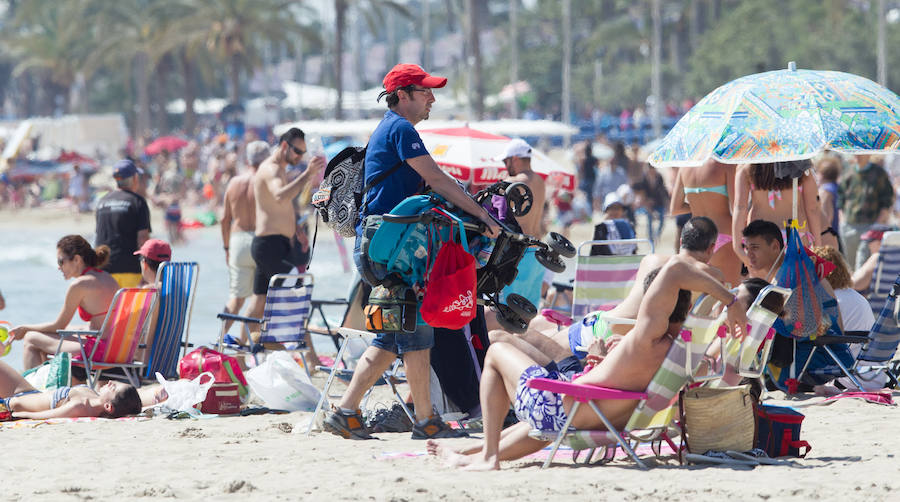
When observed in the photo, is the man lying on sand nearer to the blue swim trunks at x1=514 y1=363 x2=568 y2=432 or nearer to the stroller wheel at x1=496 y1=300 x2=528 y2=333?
the blue swim trunks at x1=514 y1=363 x2=568 y2=432

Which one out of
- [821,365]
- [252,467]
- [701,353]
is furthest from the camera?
[821,365]

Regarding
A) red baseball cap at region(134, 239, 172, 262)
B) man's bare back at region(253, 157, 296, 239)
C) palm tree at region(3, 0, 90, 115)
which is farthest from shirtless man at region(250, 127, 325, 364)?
palm tree at region(3, 0, 90, 115)

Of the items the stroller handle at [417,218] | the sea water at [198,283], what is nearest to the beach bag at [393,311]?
the stroller handle at [417,218]

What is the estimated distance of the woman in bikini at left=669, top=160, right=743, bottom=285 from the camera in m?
6.75

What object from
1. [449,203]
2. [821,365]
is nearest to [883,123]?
[821,365]

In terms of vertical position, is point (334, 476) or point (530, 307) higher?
point (530, 307)

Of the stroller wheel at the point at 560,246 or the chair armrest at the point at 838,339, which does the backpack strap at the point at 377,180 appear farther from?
the chair armrest at the point at 838,339

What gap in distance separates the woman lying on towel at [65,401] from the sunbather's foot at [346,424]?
4.65 feet

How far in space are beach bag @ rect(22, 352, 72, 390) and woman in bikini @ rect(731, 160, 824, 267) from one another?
11.7 feet

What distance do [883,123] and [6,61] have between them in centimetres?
7289

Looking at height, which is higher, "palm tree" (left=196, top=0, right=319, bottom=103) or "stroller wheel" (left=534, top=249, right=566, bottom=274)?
"palm tree" (left=196, top=0, right=319, bottom=103)

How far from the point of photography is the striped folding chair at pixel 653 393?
14.4 ft

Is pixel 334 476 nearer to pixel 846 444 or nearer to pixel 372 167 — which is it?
pixel 372 167

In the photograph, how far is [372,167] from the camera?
16.9ft
